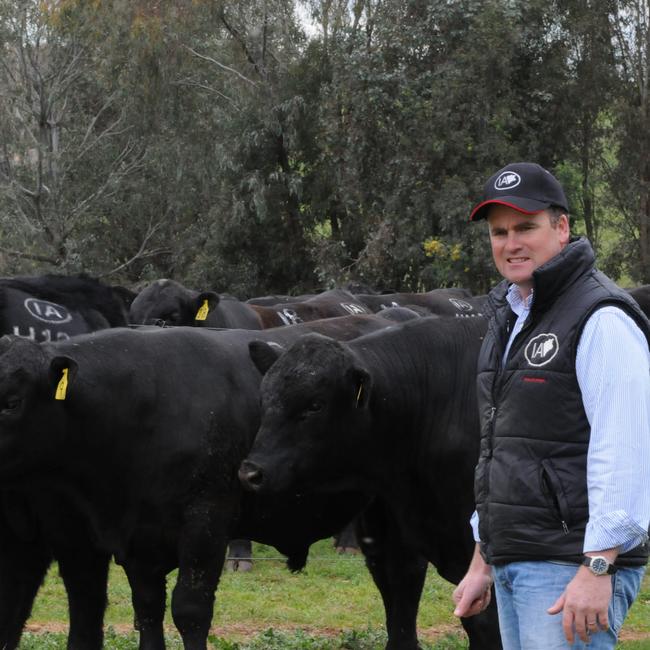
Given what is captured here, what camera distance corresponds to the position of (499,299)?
3.44 m

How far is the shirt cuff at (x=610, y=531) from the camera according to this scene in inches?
112

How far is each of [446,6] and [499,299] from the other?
20.9 meters

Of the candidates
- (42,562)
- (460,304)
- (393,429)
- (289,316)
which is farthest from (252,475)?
(460,304)

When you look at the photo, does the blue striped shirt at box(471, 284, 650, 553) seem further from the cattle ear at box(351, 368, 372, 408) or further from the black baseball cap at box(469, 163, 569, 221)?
the cattle ear at box(351, 368, 372, 408)

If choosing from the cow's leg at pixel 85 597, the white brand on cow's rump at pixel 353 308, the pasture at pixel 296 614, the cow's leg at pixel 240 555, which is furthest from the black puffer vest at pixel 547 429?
the white brand on cow's rump at pixel 353 308

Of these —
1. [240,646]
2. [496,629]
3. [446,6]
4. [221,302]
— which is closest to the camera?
[496,629]

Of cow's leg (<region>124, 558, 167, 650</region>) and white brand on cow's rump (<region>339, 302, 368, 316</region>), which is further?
white brand on cow's rump (<region>339, 302, 368, 316</region>)

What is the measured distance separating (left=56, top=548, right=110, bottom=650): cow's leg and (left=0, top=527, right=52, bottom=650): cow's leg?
25cm

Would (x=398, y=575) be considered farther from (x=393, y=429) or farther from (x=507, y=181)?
(x=507, y=181)

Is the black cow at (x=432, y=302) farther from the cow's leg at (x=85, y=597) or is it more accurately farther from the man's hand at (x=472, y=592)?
the man's hand at (x=472, y=592)

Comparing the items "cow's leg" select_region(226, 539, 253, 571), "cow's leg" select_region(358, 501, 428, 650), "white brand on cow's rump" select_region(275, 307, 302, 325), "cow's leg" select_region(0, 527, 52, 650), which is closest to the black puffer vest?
"cow's leg" select_region(358, 501, 428, 650)

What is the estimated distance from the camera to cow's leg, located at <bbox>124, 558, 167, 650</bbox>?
590cm

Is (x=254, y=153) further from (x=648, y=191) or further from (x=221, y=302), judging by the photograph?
(x=221, y=302)

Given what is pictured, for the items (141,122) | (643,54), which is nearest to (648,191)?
(643,54)
